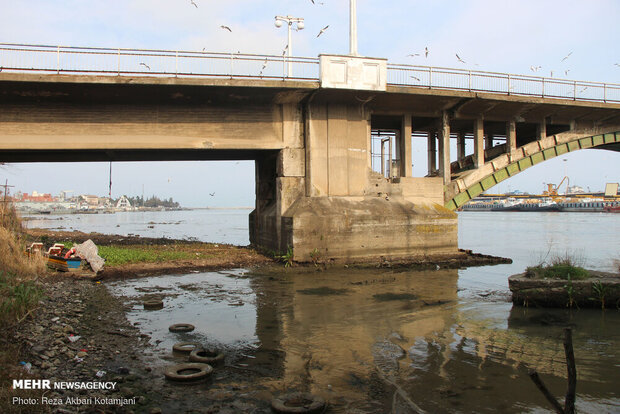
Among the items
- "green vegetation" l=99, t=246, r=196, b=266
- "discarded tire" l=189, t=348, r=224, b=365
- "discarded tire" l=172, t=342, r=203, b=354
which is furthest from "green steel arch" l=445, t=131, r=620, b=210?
"discarded tire" l=189, t=348, r=224, b=365

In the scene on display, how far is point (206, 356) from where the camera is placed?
7859mm

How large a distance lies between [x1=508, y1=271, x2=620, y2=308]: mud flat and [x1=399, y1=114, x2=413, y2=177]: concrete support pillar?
10.3 metres

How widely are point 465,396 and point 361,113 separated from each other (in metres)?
16.1

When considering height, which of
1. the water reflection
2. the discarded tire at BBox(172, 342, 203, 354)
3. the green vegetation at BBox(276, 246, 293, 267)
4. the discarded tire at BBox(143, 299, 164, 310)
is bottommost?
the water reflection

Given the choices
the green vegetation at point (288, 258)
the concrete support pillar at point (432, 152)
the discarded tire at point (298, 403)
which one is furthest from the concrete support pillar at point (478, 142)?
the discarded tire at point (298, 403)

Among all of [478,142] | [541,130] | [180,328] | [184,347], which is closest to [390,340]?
[184,347]

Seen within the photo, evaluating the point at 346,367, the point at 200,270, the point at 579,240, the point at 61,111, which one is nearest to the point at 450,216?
the point at 200,270

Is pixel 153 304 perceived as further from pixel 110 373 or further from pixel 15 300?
pixel 110 373

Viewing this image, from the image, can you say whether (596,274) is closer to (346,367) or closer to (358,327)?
(358,327)

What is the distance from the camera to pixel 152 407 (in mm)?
5805

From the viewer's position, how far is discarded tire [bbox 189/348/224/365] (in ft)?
24.8

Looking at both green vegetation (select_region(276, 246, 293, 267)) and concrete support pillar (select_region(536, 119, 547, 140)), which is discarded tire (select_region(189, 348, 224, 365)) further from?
concrete support pillar (select_region(536, 119, 547, 140))

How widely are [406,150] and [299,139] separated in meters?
5.55

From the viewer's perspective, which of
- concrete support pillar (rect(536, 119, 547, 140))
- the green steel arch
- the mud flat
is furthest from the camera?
concrete support pillar (rect(536, 119, 547, 140))
